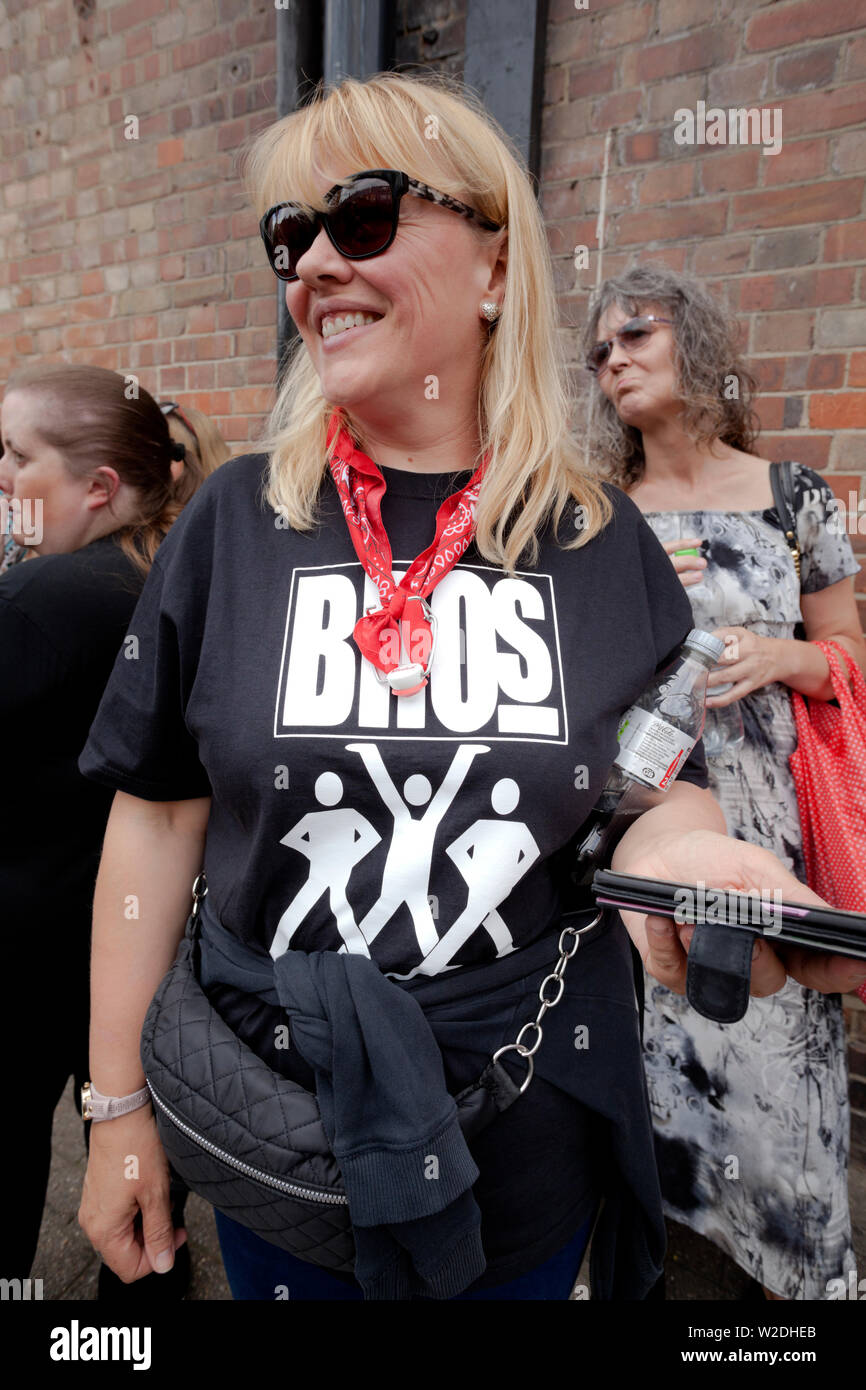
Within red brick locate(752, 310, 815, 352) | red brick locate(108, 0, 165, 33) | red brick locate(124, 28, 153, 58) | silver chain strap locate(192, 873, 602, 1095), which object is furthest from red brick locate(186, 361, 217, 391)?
silver chain strap locate(192, 873, 602, 1095)

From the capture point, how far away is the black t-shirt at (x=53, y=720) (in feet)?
5.07

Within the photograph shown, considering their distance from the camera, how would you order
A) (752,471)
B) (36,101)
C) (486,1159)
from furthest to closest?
(36,101) < (752,471) < (486,1159)

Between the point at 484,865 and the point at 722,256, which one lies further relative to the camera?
the point at 722,256

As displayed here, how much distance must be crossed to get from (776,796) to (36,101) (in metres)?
5.04

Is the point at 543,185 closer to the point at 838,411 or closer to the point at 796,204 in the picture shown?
the point at 796,204

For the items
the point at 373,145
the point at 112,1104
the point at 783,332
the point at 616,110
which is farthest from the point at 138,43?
the point at 112,1104

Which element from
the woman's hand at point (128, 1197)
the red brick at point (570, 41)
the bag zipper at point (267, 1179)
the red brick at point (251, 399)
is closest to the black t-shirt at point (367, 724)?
the bag zipper at point (267, 1179)

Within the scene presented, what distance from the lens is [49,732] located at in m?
1.60

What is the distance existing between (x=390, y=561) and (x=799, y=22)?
7.75 feet

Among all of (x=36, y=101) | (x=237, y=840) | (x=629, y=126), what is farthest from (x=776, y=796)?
(x=36, y=101)

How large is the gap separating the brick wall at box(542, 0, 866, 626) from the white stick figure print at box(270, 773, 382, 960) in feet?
6.45

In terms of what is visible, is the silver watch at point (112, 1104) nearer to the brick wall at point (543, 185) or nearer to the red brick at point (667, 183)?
the brick wall at point (543, 185)

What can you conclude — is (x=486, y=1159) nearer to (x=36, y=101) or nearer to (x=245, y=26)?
(x=245, y=26)
